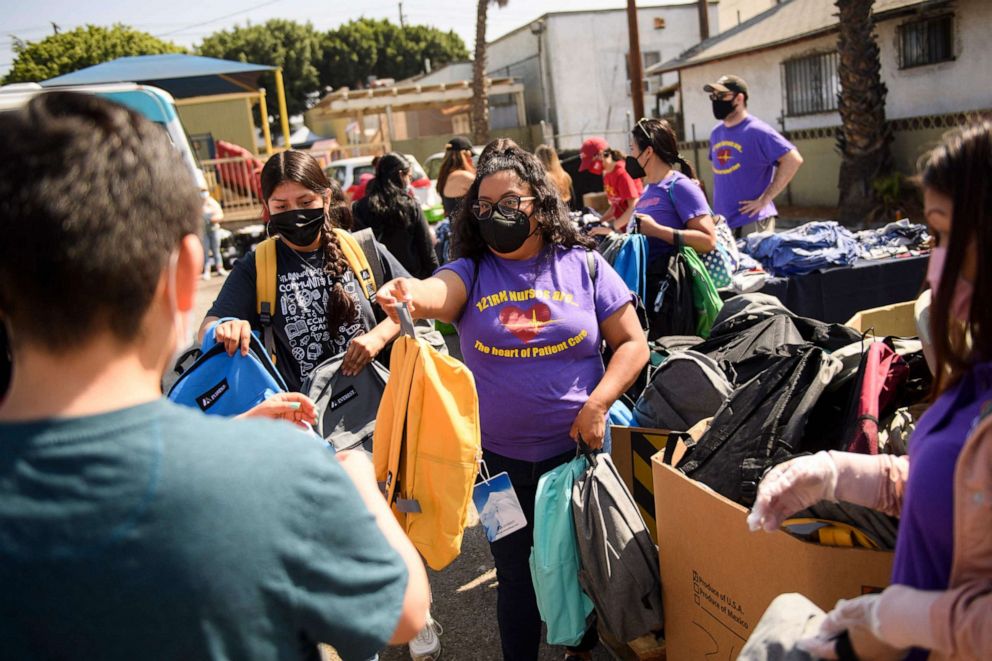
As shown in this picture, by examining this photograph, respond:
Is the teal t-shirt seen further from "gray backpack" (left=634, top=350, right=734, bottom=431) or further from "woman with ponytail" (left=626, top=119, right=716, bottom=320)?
"woman with ponytail" (left=626, top=119, right=716, bottom=320)

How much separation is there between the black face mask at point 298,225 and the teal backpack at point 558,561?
50.4 inches

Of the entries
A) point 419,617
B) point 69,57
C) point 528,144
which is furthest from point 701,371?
point 69,57

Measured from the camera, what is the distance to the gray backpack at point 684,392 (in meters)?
3.01

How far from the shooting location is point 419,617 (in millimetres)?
1207

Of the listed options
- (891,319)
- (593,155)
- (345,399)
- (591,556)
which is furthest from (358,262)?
(593,155)

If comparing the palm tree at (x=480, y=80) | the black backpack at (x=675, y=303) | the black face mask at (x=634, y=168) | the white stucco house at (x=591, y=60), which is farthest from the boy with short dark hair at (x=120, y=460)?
the white stucco house at (x=591, y=60)

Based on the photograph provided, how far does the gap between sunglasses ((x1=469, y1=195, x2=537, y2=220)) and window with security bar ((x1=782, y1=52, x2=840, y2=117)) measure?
51.5ft

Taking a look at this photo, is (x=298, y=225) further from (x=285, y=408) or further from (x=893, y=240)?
(x=893, y=240)

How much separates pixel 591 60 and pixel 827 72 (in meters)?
14.8

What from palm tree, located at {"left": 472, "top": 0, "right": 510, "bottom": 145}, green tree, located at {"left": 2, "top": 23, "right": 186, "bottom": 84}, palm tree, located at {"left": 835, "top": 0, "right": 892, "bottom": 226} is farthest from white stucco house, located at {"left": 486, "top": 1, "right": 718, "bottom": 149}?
green tree, located at {"left": 2, "top": 23, "right": 186, "bottom": 84}

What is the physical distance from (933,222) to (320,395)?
78.9 inches

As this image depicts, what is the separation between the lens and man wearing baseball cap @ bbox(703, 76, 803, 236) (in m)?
5.96

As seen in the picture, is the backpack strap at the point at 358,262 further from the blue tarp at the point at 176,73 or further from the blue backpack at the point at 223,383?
the blue tarp at the point at 176,73

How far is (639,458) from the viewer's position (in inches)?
125
